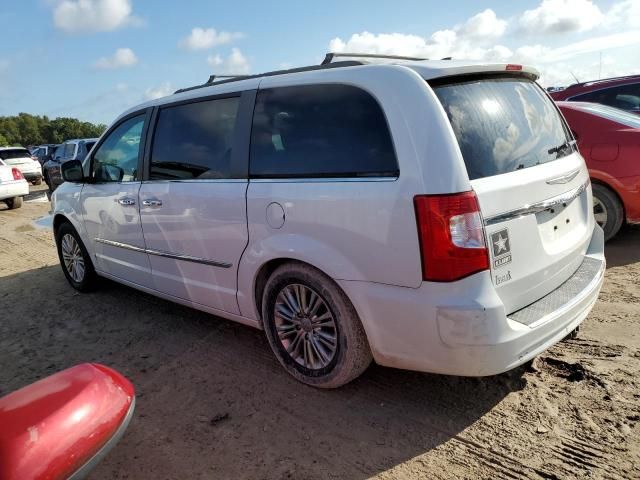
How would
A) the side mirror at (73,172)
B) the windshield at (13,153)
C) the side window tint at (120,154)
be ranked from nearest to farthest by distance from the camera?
the side window tint at (120,154) < the side mirror at (73,172) < the windshield at (13,153)

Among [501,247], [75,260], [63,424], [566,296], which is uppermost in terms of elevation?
[501,247]

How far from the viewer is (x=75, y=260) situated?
539 cm

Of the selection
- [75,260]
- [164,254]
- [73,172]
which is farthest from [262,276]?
[75,260]

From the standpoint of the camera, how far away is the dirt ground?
2.45 m

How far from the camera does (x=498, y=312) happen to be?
2369mm

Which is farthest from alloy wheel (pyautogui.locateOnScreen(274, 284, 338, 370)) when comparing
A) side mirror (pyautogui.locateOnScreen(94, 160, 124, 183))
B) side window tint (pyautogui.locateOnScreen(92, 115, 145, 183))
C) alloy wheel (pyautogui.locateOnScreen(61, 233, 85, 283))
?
alloy wheel (pyautogui.locateOnScreen(61, 233, 85, 283))

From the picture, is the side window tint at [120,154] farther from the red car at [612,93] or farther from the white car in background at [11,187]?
the white car in background at [11,187]

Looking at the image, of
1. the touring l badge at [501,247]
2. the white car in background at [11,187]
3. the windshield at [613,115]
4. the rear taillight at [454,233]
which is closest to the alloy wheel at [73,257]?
the rear taillight at [454,233]

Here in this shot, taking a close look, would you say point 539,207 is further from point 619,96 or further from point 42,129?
point 42,129

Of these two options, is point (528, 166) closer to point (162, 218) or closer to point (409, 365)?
point (409, 365)

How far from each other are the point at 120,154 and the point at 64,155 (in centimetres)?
1303

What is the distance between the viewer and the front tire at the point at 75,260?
205 inches

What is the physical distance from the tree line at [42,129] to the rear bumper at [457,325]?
97.5 m

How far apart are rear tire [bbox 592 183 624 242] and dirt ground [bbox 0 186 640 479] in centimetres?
124
